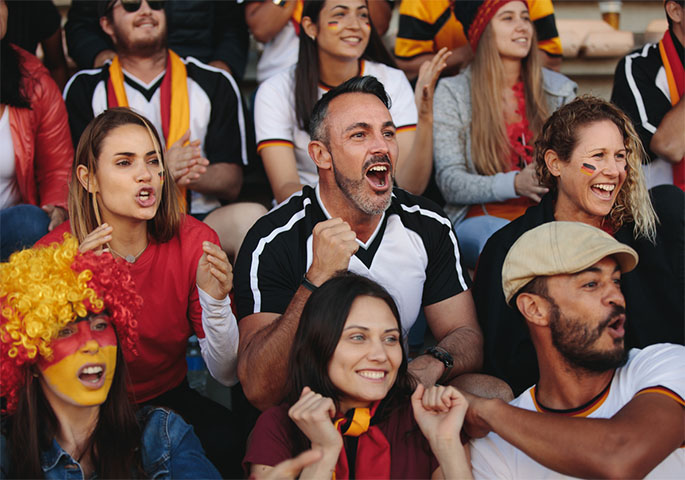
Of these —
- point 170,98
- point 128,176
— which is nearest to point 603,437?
point 128,176

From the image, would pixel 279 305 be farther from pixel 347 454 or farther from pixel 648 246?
pixel 648 246

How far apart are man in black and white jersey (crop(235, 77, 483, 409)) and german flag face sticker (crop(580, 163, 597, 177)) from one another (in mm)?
573

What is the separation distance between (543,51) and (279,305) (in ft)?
8.56

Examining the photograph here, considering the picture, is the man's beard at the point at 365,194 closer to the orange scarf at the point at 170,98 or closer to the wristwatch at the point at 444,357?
the wristwatch at the point at 444,357

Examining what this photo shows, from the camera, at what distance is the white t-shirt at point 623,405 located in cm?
221

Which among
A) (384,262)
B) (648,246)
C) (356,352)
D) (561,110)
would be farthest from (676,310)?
(356,352)

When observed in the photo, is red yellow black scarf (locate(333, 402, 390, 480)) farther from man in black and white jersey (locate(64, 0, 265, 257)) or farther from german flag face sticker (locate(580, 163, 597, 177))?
man in black and white jersey (locate(64, 0, 265, 257))

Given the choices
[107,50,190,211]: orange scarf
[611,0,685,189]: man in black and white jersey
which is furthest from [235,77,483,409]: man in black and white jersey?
[611,0,685,189]: man in black and white jersey

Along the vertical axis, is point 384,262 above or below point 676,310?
above

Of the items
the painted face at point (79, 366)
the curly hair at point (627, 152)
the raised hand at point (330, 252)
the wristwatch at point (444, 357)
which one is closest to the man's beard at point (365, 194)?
the raised hand at point (330, 252)

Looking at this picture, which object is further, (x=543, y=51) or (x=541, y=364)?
(x=543, y=51)

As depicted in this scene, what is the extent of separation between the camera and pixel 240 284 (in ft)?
9.78

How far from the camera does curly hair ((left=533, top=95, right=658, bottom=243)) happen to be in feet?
10.6

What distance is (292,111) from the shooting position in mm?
4152
